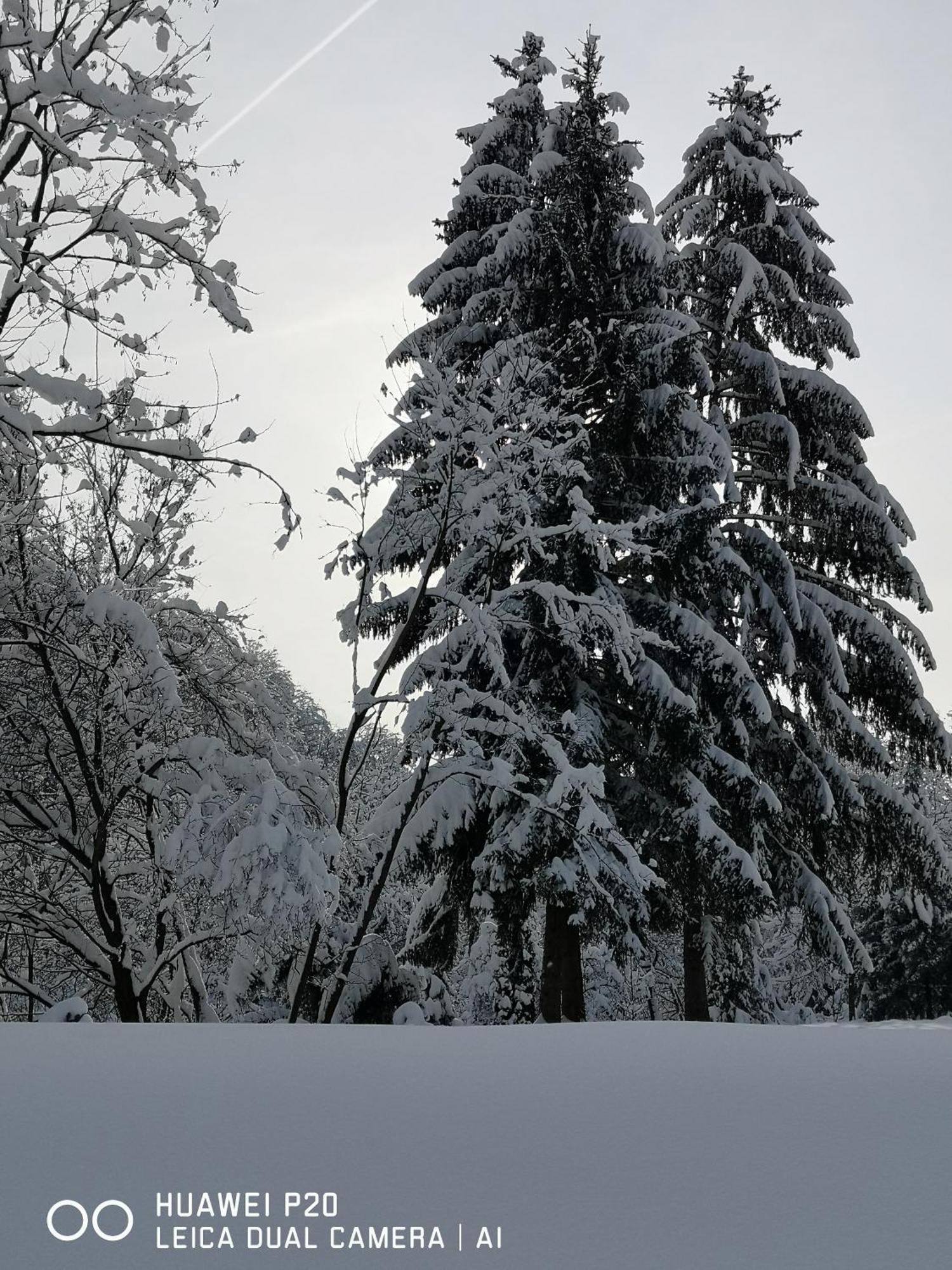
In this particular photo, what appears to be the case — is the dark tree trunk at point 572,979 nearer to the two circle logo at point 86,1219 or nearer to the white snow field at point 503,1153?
the white snow field at point 503,1153

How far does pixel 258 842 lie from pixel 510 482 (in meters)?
5.21

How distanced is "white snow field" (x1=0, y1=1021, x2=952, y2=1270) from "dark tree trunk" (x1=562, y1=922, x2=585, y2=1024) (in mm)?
8429

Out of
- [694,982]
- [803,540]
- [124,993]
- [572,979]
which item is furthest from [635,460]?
[124,993]

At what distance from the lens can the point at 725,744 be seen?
48.6ft

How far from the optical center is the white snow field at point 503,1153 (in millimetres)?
2654

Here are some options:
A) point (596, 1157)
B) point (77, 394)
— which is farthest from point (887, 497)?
point (596, 1157)

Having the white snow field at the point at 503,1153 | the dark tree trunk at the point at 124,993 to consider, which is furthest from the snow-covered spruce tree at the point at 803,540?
the white snow field at the point at 503,1153

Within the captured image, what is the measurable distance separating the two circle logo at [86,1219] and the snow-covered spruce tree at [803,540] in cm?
1238

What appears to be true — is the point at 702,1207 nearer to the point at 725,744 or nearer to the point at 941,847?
the point at 725,744

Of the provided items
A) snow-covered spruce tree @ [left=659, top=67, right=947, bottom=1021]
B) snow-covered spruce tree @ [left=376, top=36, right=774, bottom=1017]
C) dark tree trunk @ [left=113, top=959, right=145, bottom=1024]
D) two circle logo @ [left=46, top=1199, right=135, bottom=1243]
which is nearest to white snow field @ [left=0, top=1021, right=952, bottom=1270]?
two circle logo @ [left=46, top=1199, right=135, bottom=1243]

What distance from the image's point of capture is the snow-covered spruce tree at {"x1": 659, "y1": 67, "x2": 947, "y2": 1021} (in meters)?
15.2

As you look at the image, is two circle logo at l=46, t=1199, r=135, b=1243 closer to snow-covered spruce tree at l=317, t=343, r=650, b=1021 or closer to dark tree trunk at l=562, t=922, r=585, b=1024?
snow-covered spruce tree at l=317, t=343, r=650, b=1021

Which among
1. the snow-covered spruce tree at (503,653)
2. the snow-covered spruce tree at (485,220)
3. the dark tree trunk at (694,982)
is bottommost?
the dark tree trunk at (694,982)

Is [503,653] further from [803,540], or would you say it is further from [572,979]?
[803,540]
